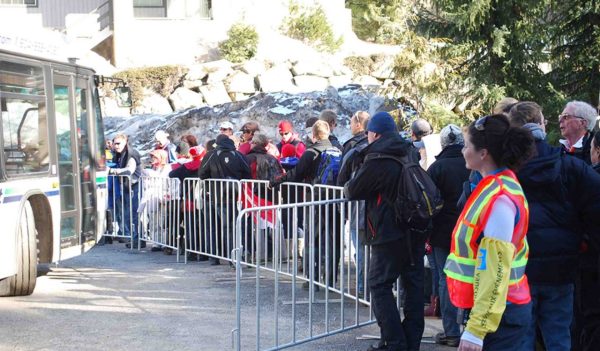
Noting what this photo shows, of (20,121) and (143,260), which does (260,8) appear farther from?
(20,121)

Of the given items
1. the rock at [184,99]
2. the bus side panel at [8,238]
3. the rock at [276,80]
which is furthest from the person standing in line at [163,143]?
the rock at [184,99]

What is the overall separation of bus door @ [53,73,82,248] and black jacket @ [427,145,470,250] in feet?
18.1

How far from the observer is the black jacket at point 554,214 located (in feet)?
17.3

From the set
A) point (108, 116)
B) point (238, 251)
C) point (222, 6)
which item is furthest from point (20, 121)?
point (222, 6)

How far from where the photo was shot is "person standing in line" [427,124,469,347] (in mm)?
7660

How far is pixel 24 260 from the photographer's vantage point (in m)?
10.3

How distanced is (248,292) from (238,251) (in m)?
3.89

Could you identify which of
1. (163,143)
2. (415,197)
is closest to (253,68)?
(163,143)

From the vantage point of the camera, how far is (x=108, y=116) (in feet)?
99.1

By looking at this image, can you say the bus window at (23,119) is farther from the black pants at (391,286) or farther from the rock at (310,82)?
the rock at (310,82)

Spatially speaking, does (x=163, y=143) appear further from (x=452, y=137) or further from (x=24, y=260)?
(x=452, y=137)

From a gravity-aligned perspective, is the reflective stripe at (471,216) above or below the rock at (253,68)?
below

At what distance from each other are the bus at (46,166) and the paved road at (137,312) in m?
0.52

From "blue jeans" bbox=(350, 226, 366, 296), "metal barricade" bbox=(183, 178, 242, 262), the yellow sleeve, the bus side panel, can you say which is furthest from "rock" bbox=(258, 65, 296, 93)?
the yellow sleeve
